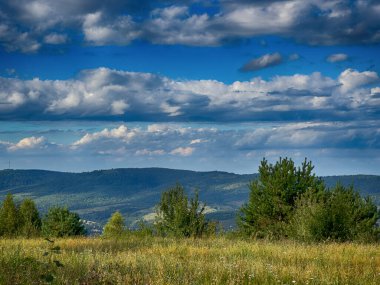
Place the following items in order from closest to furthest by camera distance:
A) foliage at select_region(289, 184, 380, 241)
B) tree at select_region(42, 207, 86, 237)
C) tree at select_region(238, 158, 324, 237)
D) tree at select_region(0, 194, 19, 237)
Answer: foliage at select_region(289, 184, 380, 241) → tree at select_region(238, 158, 324, 237) → tree at select_region(0, 194, 19, 237) → tree at select_region(42, 207, 86, 237)

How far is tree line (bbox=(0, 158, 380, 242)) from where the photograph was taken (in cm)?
3203

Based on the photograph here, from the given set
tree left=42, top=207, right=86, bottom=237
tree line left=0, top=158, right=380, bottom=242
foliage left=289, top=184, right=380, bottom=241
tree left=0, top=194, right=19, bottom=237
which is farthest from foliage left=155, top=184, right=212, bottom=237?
tree left=0, top=194, right=19, bottom=237

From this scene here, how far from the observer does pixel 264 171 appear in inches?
2015

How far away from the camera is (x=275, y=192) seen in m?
49.6

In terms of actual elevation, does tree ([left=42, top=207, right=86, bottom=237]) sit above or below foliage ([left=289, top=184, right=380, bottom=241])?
below

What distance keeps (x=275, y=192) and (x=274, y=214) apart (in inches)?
85.4

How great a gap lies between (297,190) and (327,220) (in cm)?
1839

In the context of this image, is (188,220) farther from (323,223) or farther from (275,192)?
(275,192)

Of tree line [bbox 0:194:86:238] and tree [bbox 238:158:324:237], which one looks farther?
tree line [bbox 0:194:86:238]

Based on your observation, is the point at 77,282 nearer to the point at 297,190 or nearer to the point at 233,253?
the point at 233,253

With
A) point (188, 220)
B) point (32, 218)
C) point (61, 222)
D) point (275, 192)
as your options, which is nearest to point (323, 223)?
point (188, 220)

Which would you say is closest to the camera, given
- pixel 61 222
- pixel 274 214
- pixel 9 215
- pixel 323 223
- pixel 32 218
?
pixel 323 223

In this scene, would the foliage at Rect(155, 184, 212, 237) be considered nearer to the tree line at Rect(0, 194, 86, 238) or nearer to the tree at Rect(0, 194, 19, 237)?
the tree line at Rect(0, 194, 86, 238)

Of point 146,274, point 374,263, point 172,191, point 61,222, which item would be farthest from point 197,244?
point 61,222
